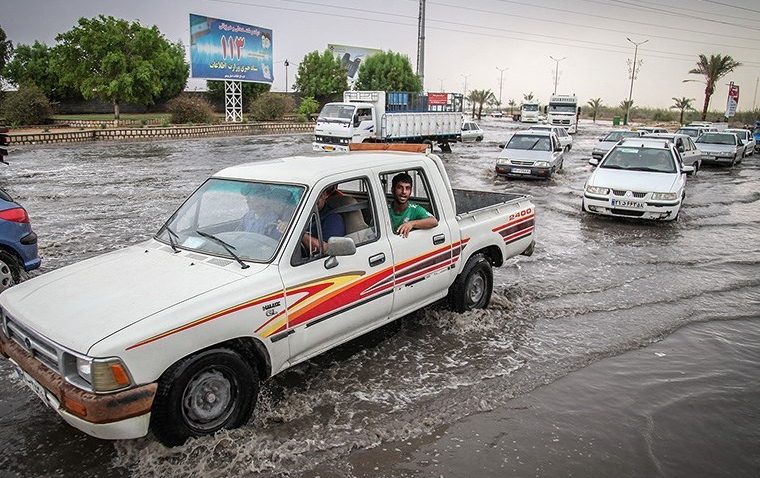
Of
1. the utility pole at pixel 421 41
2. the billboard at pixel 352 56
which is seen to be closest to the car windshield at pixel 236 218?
the utility pole at pixel 421 41

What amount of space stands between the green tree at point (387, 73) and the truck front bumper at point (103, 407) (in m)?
68.6

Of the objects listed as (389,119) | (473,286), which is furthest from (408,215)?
(389,119)

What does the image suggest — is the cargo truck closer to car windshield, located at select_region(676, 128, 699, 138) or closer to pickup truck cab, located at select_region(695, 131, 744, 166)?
car windshield, located at select_region(676, 128, 699, 138)

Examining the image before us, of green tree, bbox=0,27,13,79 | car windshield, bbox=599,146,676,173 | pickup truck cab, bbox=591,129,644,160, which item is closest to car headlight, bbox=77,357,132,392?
car windshield, bbox=599,146,676,173

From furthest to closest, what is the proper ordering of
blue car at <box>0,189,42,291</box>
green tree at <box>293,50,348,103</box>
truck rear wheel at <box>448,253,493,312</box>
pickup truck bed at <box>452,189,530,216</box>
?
green tree at <box>293,50,348,103</box>
pickup truck bed at <box>452,189,530,216</box>
blue car at <box>0,189,42,291</box>
truck rear wheel at <box>448,253,493,312</box>

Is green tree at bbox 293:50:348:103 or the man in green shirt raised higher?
green tree at bbox 293:50:348:103

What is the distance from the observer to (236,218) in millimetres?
4516

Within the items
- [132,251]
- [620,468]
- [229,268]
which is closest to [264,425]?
[229,268]

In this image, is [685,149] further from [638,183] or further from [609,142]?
[638,183]

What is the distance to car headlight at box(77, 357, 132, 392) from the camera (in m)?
3.17

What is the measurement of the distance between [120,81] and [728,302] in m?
45.3

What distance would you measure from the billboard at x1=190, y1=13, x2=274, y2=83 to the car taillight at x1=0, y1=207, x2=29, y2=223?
136 feet

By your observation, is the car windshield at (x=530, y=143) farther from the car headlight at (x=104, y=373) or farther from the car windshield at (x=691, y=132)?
the car headlight at (x=104, y=373)

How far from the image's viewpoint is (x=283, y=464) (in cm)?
377
